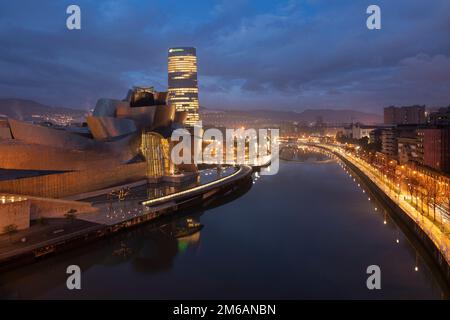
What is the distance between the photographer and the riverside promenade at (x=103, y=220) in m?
12.9

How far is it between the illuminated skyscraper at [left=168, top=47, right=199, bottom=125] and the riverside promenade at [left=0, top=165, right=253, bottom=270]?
68.4m

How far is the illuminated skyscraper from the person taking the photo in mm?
92250

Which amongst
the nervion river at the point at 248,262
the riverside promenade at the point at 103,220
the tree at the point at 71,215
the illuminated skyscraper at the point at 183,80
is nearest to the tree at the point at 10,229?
the riverside promenade at the point at 103,220

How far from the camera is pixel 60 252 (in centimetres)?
1366

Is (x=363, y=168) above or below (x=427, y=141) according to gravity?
below


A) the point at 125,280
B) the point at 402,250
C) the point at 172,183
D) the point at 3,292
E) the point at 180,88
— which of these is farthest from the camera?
the point at 180,88

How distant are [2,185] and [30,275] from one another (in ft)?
19.8

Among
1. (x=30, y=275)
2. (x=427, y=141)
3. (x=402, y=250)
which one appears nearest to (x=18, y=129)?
(x=30, y=275)

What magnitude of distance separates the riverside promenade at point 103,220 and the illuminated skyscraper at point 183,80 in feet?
224

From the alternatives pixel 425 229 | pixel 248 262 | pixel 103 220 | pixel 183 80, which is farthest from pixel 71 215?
pixel 183 80

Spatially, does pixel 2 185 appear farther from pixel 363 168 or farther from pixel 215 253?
pixel 363 168

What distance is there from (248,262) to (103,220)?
7456 mm

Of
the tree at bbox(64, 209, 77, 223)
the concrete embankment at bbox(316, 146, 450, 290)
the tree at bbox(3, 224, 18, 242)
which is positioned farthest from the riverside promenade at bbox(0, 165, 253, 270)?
the concrete embankment at bbox(316, 146, 450, 290)

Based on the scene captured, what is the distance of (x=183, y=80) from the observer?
92.2 metres
